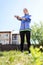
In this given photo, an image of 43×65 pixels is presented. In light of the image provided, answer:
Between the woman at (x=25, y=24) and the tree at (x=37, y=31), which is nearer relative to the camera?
the woman at (x=25, y=24)

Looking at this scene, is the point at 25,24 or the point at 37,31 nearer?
the point at 25,24

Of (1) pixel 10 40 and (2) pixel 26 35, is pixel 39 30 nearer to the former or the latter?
(1) pixel 10 40

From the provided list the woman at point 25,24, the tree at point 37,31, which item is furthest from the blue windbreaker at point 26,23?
the tree at point 37,31

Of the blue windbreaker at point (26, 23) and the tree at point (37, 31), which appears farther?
the tree at point (37, 31)

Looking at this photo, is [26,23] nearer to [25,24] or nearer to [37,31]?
[25,24]

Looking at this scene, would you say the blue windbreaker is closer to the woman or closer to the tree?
the woman

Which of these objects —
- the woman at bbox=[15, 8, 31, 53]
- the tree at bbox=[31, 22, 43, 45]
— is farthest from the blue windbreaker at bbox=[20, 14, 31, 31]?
the tree at bbox=[31, 22, 43, 45]

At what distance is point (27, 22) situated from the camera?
5.73m

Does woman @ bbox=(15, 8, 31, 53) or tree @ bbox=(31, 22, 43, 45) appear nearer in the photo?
woman @ bbox=(15, 8, 31, 53)

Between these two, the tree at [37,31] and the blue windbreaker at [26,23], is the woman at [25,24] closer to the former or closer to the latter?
the blue windbreaker at [26,23]

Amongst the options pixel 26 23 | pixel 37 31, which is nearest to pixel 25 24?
pixel 26 23

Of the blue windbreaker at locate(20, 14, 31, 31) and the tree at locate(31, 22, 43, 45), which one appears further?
the tree at locate(31, 22, 43, 45)

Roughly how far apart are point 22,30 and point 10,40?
1812 inches

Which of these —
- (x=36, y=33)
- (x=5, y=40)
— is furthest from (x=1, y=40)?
(x=36, y=33)
